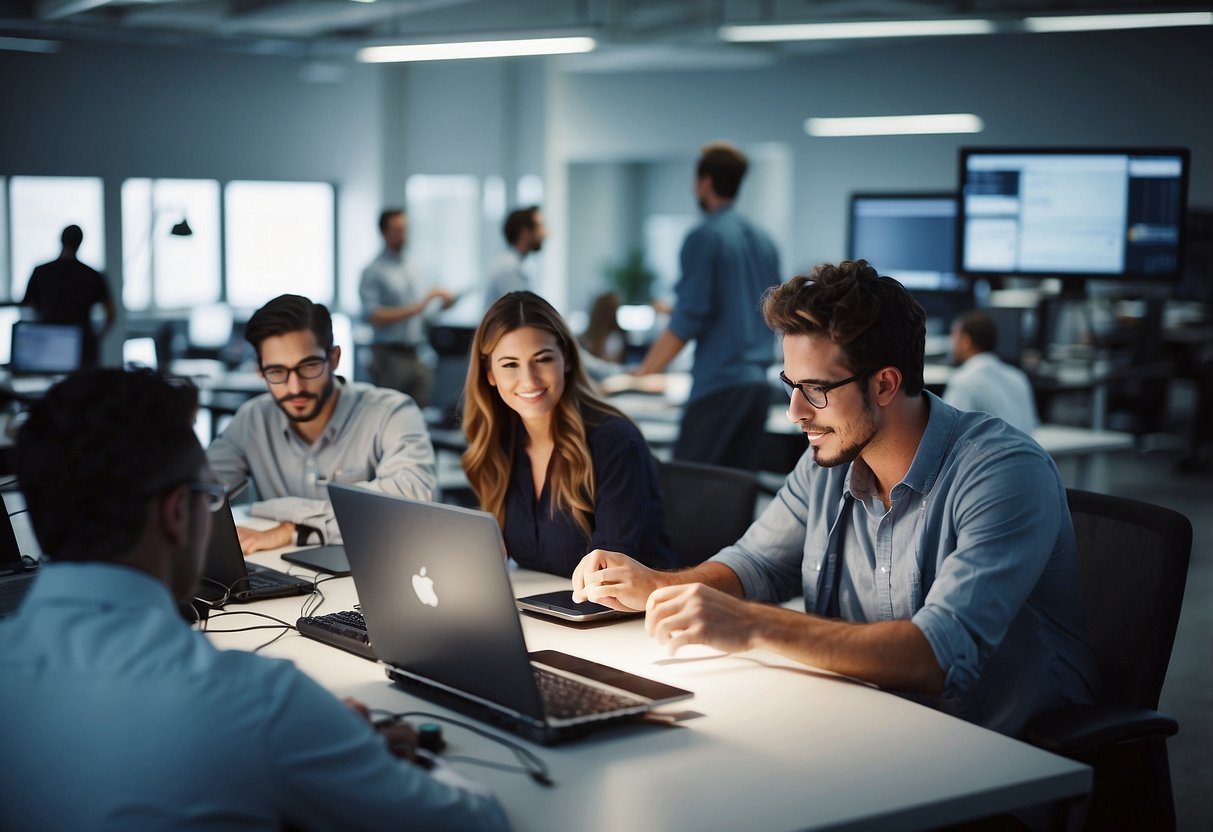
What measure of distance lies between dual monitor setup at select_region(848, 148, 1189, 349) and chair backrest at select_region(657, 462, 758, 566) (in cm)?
299

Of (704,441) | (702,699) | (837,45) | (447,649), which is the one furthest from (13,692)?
(837,45)

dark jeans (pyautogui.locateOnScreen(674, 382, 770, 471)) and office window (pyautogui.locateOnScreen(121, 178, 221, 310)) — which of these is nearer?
dark jeans (pyautogui.locateOnScreen(674, 382, 770, 471))

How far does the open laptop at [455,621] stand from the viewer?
1603 millimetres

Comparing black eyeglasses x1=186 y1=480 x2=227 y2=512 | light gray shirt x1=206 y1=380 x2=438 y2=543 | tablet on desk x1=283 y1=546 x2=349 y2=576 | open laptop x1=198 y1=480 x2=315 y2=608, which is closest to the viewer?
black eyeglasses x1=186 y1=480 x2=227 y2=512

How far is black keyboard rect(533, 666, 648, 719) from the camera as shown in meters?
1.69

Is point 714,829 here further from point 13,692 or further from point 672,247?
point 672,247

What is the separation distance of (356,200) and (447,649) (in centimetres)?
1100

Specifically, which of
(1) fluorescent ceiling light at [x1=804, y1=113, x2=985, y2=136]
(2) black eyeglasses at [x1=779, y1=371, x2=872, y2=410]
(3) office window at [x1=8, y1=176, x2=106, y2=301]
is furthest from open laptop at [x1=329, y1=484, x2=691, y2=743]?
(1) fluorescent ceiling light at [x1=804, y1=113, x2=985, y2=136]

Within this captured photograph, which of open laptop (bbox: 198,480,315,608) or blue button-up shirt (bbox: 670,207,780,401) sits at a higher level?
blue button-up shirt (bbox: 670,207,780,401)

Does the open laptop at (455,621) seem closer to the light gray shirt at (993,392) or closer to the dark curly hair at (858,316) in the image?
the dark curly hair at (858,316)

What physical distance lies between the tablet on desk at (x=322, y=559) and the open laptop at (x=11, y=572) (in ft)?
1.71

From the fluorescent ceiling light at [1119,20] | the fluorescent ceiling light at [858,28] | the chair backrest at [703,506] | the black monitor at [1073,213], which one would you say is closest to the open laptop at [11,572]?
the chair backrest at [703,506]

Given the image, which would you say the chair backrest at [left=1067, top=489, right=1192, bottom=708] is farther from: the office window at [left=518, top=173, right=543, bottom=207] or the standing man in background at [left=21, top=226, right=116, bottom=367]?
the office window at [left=518, top=173, right=543, bottom=207]

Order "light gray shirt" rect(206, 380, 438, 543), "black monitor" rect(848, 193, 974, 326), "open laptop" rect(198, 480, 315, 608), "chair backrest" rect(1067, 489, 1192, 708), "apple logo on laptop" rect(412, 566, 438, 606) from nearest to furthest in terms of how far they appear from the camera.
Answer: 1. "apple logo on laptop" rect(412, 566, 438, 606)
2. "chair backrest" rect(1067, 489, 1192, 708)
3. "open laptop" rect(198, 480, 315, 608)
4. "light gray shirt" rect(206, 380, 438, 543)
5. "black monitor" rect(848, 193, 974, 326)
